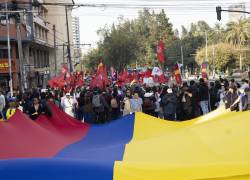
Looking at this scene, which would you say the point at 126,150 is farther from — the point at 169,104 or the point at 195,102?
the point at 195,102

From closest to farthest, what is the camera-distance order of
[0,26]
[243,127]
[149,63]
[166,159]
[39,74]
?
[166,159] → [243,127] → [0,26] → [39,74] → [149,63]

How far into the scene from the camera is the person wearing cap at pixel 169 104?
16245mm

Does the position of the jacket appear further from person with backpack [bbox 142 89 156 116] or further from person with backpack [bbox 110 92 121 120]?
person with backpack [bbox 110 92 121 120]

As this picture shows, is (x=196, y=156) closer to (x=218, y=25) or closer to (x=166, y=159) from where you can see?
(x=166, y=159)

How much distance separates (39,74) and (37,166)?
6512cm

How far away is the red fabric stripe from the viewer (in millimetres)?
7979

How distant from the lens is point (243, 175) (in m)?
5.00

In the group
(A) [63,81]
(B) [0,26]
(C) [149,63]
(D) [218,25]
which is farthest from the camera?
(D) [218,25]

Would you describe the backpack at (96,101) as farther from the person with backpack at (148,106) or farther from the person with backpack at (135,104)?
the person with backpack at (135,104)

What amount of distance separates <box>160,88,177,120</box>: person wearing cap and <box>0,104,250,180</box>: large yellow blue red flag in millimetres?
5013

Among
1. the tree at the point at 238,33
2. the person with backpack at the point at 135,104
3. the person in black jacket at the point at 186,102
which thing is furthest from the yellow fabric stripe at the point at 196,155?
the tree at the point at 238,33

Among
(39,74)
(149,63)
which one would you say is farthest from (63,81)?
(149,63)

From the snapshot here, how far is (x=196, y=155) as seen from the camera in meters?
6.21

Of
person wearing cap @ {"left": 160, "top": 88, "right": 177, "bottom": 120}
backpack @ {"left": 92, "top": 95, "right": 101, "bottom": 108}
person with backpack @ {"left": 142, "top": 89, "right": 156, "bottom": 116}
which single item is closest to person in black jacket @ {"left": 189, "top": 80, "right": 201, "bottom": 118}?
person wearing cap @ {"left": 160, "top": 88, "right": 177, "bottom": 120}
